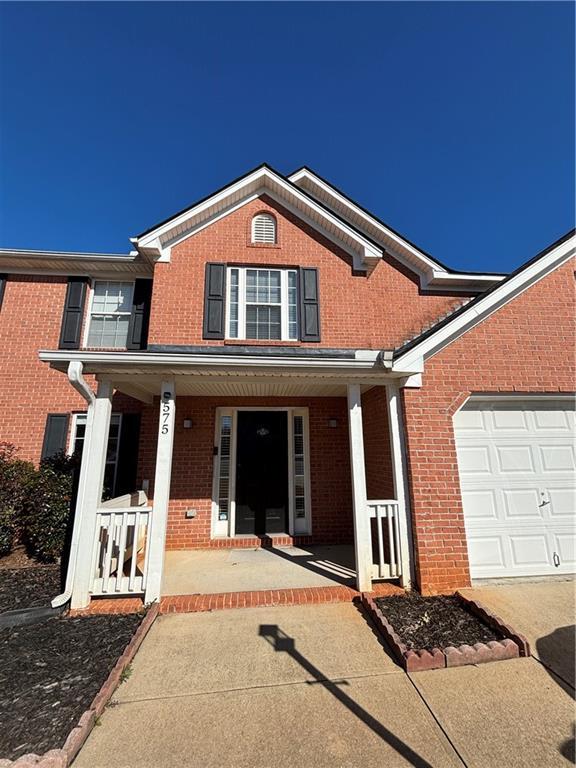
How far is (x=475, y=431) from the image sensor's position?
499 centimetres

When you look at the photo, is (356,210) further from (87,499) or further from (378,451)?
(87,499)

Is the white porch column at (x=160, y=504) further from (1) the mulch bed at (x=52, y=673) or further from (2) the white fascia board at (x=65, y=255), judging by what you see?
(2) the white fascia board at (x=65, y=255)

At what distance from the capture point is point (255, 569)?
5.31 meters

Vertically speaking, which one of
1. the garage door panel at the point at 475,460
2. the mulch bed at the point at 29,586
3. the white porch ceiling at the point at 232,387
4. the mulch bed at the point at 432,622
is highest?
the white porch ceiling at the point at 232,387

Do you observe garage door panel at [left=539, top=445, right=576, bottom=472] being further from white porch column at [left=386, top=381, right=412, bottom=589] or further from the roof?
the roof

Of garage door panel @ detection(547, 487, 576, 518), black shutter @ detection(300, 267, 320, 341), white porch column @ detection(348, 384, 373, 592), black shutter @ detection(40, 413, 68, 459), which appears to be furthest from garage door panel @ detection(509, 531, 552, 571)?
black shutter @ detection(40, 413, 68, 459)

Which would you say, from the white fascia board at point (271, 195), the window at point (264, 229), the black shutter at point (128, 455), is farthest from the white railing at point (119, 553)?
the window at point (264, 229)

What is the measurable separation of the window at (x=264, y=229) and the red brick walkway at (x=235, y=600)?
6593 mm

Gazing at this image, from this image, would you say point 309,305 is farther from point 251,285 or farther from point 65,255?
point 65,255

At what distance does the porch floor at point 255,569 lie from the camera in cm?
470

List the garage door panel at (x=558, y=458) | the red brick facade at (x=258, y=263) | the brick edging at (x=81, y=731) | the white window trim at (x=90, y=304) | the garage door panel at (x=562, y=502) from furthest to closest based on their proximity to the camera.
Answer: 1. the white window trim at (x=90, y=304)
2. the red brick facade at (x=258, y=263)
3. the garage door panel at (x=558, y=458)
4. the garage door panel at (x=562, y=502)
5. the brick edging at (x=81, y=731)

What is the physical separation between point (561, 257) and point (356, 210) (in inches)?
200

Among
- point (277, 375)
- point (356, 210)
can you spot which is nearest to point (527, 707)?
point (277, 375)

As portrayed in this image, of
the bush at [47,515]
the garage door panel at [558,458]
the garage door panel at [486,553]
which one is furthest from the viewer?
the bush at [47,515]
